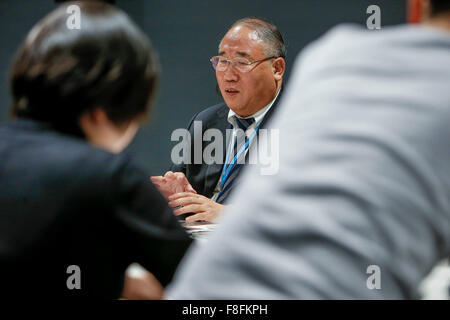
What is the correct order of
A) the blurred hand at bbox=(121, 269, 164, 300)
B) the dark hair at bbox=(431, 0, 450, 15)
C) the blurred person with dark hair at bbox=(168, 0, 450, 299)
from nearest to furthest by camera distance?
the blurred person with dark hair at bbox=(168, 0, 450, 299), the dark hair at bbox=(431, 0, 450, 15), the blurred hand at bbox=(121, 269, 164, 300)

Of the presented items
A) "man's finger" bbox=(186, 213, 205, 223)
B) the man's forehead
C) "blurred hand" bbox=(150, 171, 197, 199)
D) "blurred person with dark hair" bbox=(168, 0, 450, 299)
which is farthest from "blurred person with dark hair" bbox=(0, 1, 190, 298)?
the man's forehead

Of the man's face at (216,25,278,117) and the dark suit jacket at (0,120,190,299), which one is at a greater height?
the man's face at (216,25,278,117)

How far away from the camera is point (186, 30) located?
3770mm

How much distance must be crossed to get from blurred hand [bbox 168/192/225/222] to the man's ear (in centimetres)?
104

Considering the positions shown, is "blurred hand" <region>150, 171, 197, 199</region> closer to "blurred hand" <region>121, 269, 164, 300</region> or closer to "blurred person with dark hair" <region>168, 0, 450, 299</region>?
"blurred hand" <region>121, 269, 164, 300</region>

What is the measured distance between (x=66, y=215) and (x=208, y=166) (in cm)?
169

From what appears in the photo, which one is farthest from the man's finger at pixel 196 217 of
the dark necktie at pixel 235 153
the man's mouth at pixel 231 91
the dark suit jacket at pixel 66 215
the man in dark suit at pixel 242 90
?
the dark suit jacket at pixel 66 215

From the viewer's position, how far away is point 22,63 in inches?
33.7

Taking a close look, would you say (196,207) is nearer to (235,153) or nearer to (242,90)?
(235,153)

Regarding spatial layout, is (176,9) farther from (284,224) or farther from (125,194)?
(284,224)

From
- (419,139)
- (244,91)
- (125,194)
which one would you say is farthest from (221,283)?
(244,91)

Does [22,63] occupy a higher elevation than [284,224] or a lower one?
higher

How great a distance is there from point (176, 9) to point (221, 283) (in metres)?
3.55

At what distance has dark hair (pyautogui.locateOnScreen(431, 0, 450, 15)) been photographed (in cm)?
50
